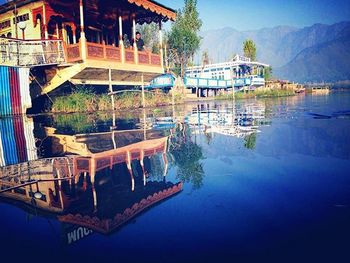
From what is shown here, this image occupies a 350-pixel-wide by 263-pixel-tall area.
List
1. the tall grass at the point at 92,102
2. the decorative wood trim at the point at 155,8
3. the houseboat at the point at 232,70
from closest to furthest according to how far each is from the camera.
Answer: the decorative wood trim at the point at 155,8 → the tall grass at the point at 92,102 → the houseboat at the point at 232,70

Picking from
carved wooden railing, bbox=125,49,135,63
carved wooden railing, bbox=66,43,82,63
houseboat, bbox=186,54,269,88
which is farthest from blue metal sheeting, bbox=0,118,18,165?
houseboat, bbox=186,54,269,88

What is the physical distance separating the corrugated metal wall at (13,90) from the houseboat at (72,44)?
40cm

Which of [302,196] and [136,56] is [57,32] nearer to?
[136,56]

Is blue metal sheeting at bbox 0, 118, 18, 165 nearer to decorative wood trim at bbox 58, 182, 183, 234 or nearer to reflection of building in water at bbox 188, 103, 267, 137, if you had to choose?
decorative wood trim at bbox 58, 182, 183, 234

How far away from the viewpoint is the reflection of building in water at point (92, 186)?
7.77 feet

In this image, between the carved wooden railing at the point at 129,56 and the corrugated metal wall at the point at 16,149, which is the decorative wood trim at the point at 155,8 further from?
the corrugated metal wall at the point at 16,149

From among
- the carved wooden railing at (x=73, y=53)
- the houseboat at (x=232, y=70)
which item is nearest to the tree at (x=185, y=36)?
the houseboat at (x=232, y=70)

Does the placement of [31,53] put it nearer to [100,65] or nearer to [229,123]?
[100,65]

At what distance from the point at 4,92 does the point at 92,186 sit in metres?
13.3

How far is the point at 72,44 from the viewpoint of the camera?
1394 cm

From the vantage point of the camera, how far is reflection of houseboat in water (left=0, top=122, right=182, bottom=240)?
2.33 metres

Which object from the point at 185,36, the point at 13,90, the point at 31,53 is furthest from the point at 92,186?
the point at 185,36

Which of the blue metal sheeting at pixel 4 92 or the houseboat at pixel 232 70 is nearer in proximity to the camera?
the blue metal sheeting at pixel 4 92

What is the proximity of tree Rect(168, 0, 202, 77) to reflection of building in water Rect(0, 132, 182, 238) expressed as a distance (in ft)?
103
